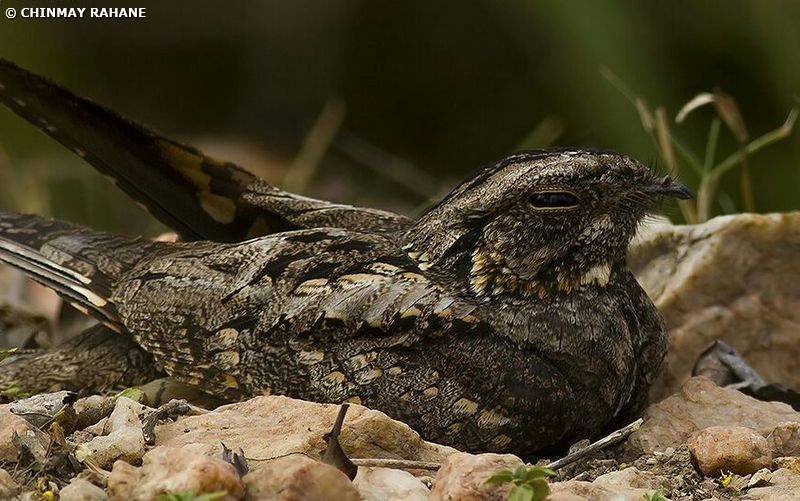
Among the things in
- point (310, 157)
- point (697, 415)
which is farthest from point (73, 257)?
point (310, 157)

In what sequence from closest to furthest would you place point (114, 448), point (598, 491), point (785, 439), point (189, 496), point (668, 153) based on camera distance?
point (189, 496), point (598, 491), point (114, 448), point (785, 439), point (668, 153)

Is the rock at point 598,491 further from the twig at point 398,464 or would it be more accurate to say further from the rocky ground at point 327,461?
the twig at point 398,464

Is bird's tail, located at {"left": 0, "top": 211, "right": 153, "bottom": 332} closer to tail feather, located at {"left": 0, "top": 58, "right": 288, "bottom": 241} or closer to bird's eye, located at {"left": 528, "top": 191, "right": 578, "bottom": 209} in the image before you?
tail feather, located at {"left": 0, "top": 58, "right": 288, "bottom": 241}

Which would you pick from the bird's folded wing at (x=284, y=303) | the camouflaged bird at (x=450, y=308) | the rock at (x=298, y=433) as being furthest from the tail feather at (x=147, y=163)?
the rock at (x=298, y=433)

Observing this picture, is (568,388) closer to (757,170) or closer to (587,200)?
(587,200)

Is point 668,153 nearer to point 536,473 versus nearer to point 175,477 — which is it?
point 536,473
